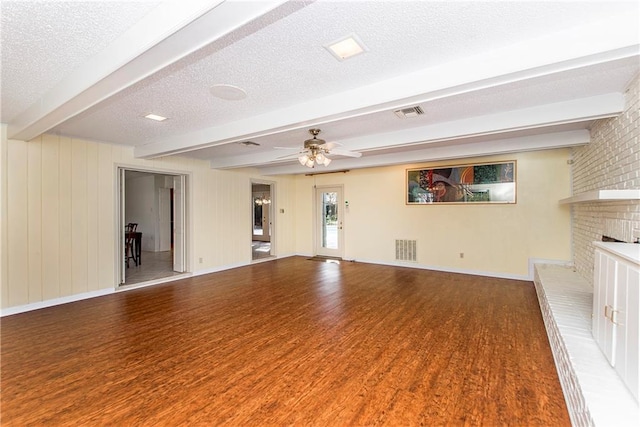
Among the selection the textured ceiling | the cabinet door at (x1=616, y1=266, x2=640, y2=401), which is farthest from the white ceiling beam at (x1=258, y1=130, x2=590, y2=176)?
Result: the cabinet door at (x1=616, y1=266, x2=640, y2=401)

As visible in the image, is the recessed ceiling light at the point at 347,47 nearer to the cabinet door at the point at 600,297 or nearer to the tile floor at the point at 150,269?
the cabinet door at the point at 600,297

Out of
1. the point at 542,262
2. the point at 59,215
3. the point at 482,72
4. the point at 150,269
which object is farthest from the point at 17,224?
the point at 542,262

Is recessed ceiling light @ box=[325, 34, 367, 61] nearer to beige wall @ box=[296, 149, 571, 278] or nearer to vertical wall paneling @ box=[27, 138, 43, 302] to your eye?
vertical wall paneling @ box=[27, 138, 43, 302]

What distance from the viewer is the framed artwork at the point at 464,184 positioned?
556 centimetres

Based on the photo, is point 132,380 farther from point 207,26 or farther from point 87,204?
point 87,204

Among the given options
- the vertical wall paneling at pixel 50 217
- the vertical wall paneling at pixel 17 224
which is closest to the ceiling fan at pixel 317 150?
the vertical wall paneling at pixel 50 217

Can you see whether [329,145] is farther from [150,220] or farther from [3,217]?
[150,220]

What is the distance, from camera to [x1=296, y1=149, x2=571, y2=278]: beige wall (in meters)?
5.15

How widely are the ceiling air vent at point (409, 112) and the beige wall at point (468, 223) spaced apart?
323cm

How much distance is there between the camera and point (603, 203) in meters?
3.39

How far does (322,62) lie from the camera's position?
218cm

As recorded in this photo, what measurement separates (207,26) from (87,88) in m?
1.36

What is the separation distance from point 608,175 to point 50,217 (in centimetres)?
725

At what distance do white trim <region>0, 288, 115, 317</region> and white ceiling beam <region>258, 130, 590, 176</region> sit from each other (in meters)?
4.63
